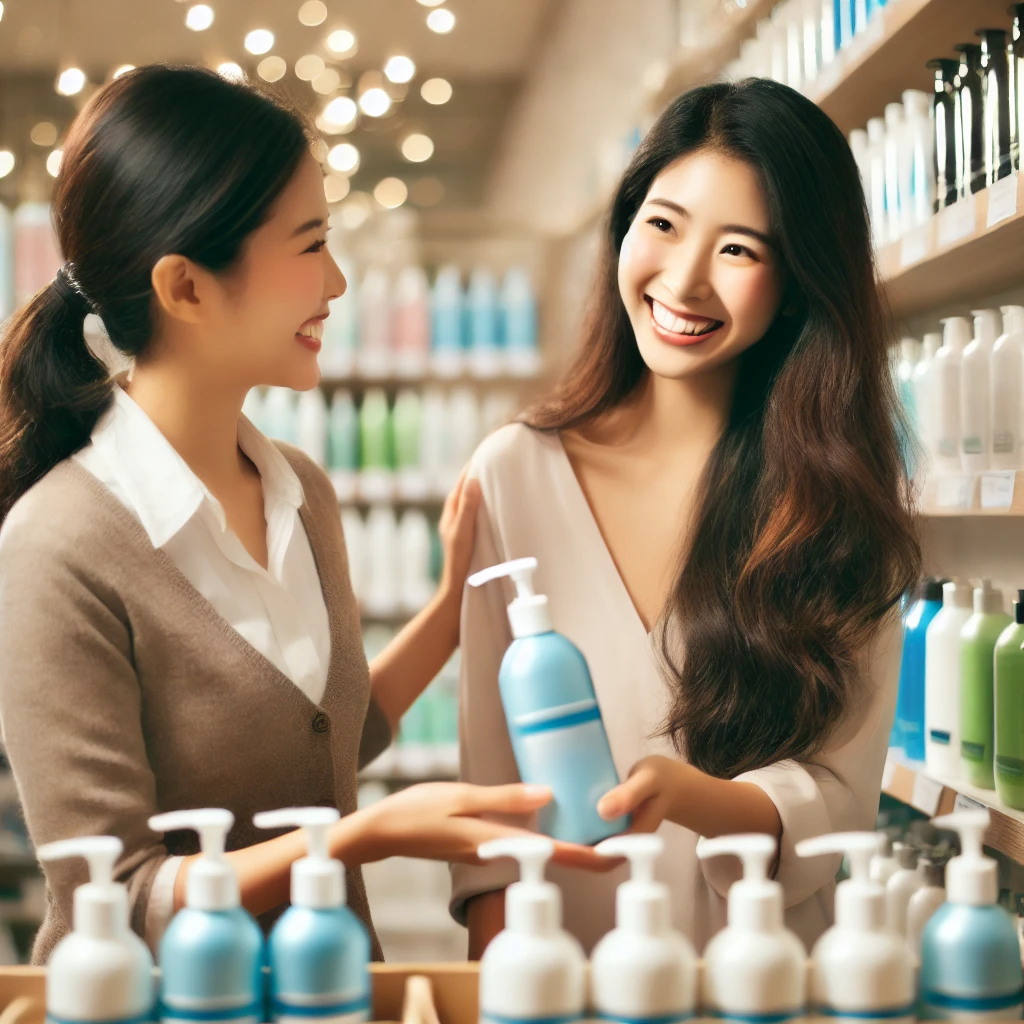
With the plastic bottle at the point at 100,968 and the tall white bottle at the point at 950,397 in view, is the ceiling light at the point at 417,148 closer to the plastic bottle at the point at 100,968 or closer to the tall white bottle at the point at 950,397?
the tall white bottle at the point at 950,397

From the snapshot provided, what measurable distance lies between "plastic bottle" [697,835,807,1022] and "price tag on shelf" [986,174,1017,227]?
1151 mm

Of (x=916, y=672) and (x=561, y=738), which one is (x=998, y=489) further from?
(x=561, y=738)

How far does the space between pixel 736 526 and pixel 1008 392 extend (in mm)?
734

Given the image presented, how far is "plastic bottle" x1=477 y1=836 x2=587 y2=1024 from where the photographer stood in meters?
0.78

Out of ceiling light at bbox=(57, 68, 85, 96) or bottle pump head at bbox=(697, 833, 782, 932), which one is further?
ceiling light at bbox=(57, 68, 85, 96)

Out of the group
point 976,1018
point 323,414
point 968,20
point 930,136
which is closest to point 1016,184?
point 968,20

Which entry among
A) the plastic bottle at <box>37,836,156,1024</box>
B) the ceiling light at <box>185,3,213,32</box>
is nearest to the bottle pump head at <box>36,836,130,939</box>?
the plastic bottle at <box>37,836,156,1024</box>

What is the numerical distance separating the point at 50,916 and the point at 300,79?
4938mm

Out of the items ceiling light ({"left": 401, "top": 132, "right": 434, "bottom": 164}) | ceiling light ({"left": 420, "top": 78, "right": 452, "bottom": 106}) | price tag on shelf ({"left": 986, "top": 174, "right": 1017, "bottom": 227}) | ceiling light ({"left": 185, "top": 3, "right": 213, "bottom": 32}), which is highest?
ceiling light ({"left": 185, "top": 3, "right": 213, "bottom": 32})

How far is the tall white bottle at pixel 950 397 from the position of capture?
2039 mm

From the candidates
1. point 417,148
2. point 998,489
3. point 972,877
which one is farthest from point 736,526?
point 417,148

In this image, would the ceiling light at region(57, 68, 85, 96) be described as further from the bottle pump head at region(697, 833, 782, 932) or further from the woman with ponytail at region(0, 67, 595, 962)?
the bottle pump head at region(697, 833, 782, 932)

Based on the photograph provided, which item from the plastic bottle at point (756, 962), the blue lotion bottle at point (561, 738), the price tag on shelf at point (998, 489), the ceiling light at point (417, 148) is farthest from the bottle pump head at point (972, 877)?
the ceiling light at point (417, 148)

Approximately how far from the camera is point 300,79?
543 centimetres
